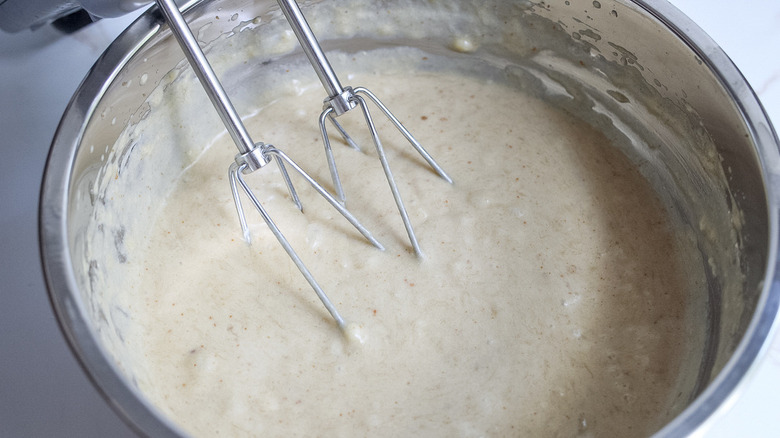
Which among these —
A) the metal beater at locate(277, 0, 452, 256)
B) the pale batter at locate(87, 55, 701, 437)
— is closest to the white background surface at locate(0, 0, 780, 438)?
the pale batter at locate(87, 55, 701, 437)

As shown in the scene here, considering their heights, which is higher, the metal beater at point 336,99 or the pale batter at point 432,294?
the metal beater at point 336,99

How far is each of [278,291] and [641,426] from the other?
544 mm

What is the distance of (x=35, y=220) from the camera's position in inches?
43.5

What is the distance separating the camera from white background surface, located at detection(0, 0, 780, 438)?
0.93 m

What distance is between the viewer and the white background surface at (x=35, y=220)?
3.04ft

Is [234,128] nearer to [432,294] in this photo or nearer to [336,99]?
[336,99]

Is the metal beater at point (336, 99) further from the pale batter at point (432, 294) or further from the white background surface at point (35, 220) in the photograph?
the white background surface at point (35, 220)

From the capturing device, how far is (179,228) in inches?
45.5

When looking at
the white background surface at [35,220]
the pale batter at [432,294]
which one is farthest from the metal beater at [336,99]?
the white background surface at [35,220]

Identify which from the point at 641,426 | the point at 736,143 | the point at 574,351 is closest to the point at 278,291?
the point at 574,351

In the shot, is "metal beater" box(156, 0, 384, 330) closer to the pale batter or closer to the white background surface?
the pale batter

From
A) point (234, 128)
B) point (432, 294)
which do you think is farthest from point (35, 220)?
point (432, 294)

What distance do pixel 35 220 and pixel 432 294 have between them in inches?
24.9

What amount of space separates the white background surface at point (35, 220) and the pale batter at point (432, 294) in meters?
0.09
